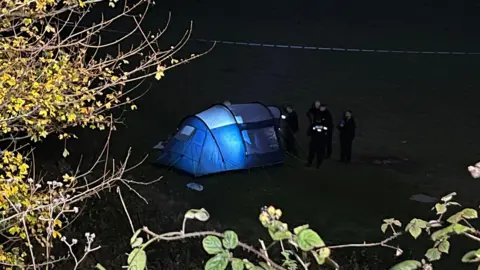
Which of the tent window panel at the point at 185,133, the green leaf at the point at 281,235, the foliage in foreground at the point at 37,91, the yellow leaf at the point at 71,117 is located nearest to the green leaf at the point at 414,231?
the green leaf at the point at 281,235

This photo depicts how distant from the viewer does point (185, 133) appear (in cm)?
1105

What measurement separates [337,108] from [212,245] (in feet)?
47.5

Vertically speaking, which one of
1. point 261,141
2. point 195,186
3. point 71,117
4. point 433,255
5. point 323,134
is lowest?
point 195,186

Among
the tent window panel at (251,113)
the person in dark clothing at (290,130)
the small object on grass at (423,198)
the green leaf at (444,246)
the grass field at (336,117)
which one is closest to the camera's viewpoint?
the green leaf at (444,246)

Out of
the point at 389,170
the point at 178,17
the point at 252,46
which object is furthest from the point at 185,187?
the point at 178,17

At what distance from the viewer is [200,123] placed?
36.2ft

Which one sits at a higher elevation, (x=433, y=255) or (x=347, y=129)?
(x=433, y=255)

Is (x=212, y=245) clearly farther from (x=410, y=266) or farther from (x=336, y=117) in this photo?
(x=336, y=117)

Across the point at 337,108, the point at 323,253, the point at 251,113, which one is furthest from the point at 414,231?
the point at 337,108

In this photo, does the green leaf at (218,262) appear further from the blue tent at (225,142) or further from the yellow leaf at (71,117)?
the blue tent at (225,142)

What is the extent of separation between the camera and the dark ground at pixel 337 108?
9297mm

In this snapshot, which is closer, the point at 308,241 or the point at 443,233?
the point at 308,241

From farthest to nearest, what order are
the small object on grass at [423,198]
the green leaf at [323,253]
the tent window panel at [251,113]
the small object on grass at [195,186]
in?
the tent window panel at [251,113] → the small object on grass at [195,186] → the small object on grass at [423,198] → the green leaf at [323,253]

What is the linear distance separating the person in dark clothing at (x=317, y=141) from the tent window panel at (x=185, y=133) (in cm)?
194
